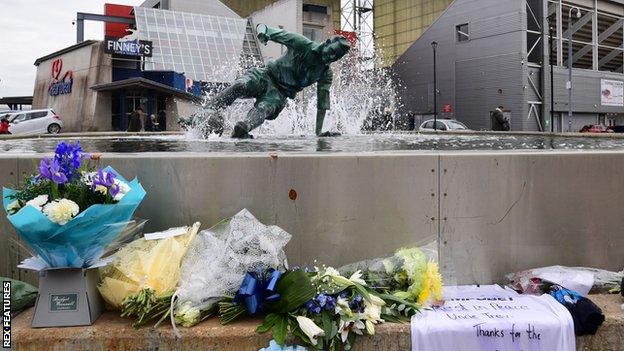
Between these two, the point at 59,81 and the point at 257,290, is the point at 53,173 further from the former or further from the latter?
the point at 59,81

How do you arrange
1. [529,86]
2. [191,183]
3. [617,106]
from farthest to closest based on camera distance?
1. [617,106]
2. [529,86]
3. [191,183]

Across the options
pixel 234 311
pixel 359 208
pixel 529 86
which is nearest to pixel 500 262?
pixel 359 208

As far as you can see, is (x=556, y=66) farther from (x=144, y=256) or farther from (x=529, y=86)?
(x=144, y=256)

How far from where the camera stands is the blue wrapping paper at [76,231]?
2.74m

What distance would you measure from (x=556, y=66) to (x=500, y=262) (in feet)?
141

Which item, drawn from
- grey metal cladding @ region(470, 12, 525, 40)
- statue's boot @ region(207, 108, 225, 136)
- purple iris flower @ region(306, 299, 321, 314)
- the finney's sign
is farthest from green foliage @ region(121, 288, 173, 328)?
grey metal cladding @ region(470, 12, 525, 40)

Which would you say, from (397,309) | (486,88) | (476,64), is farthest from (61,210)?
(476,64)

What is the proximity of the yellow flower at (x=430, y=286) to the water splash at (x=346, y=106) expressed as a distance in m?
7.02

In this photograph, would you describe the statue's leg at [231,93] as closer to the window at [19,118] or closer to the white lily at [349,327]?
the white lily at [349,327]

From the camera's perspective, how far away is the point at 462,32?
4509 cm

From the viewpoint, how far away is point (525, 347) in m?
3.04

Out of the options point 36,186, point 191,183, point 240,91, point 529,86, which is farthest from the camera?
point 529,86

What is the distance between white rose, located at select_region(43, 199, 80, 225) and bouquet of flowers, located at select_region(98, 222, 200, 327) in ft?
1.78

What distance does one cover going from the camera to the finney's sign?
121 feet
